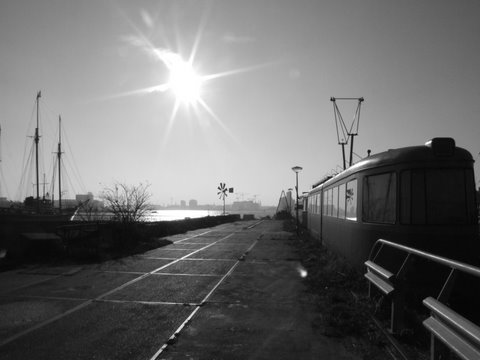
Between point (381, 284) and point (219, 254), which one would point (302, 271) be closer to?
point (219, 254)

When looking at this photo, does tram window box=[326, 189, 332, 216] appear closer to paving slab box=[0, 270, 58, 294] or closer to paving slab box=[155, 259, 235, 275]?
paving slab box=[155, 259, 235, 275]

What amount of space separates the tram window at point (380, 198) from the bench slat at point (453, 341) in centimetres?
470

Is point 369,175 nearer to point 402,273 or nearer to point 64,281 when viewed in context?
point 402,273

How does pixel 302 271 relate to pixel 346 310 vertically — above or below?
below

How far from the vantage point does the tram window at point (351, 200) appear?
10672mm

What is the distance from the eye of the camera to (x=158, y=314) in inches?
271

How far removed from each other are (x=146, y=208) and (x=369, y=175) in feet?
45.2

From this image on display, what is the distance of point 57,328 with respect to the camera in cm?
605

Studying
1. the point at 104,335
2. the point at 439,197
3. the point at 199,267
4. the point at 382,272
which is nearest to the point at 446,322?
the point at 382,272

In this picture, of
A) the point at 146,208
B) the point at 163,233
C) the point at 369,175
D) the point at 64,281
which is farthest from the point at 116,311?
the point at 163,233

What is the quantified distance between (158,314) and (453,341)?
4.74 m

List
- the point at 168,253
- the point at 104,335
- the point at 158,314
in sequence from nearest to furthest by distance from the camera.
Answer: the point at 104,335 < the point at 158,314 < the point at 168,253

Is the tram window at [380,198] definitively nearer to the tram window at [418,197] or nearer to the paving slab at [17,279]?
the tram window at [418,197]

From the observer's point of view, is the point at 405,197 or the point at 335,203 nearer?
the point at 405,197
